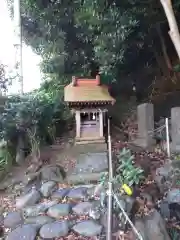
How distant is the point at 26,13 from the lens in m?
10.2

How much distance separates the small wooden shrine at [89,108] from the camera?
7.77 metres

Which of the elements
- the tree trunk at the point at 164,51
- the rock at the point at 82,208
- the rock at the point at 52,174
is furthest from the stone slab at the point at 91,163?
the tree trunk at the point at 164,51

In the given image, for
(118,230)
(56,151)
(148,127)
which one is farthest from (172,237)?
(56,151)

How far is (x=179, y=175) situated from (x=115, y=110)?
5.43m

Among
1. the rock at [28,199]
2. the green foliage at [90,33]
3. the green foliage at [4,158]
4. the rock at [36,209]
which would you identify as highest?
the green foliage at [90,33]

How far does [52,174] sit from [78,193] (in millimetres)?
1151

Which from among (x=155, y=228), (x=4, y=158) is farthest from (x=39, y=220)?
(x=4, y=158)

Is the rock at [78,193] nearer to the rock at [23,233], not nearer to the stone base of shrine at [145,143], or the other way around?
the rock at [23,233]

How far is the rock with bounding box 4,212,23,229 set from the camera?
456cm

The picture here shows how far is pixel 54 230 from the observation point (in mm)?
4078

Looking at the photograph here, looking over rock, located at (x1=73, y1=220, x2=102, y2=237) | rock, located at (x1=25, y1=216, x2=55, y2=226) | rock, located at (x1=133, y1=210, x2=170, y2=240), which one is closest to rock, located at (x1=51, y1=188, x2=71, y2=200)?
rock, located at (x1=25, y1=216, x2=55, y2=226)

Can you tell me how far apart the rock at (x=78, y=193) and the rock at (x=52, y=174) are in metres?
0.76

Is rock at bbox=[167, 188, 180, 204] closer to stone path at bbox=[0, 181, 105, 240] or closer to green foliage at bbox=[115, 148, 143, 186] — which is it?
green foliage at bbox=[115, 148, 143, 186]

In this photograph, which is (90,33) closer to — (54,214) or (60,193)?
(60,193)
